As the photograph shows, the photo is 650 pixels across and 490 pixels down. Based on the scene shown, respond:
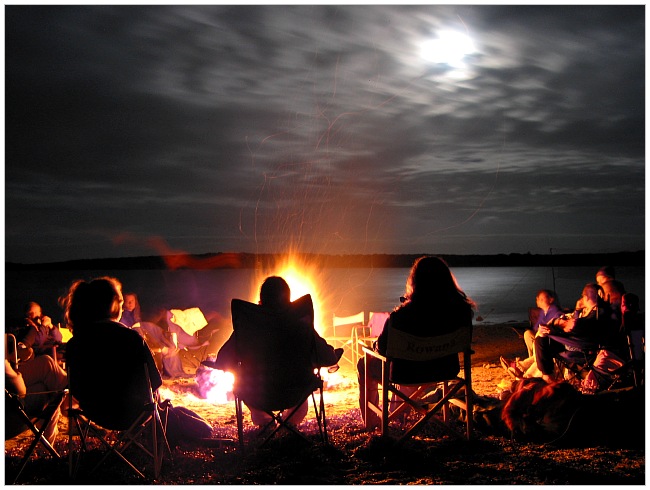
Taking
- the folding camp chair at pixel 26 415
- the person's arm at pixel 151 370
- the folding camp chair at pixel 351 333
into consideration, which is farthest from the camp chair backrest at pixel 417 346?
the folding camp chair at pixel 351 333

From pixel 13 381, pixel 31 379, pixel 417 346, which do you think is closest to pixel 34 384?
pixel 31 379

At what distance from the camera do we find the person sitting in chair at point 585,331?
510 centimetres

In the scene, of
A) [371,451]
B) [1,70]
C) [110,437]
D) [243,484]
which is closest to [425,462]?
[371,451]

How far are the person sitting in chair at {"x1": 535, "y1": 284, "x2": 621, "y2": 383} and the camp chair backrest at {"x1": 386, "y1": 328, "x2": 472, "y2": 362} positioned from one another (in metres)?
1.50

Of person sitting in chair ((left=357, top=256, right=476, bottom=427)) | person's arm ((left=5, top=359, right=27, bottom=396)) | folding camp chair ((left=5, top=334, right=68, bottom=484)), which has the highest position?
person sitting in chair ((left=357, top=256, right=476, bottom=427))

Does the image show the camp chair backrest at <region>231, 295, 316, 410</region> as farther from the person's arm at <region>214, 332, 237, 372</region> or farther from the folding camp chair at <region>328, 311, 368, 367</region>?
the folding camp chair at <region>328, 311, 368, 367</region>

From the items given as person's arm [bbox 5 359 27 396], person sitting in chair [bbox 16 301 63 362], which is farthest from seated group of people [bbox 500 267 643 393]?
person sitting in chair [bbox 16 301 63 362]

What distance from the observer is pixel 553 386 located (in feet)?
13.9

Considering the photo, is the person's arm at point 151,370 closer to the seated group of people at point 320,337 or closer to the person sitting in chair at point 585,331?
the seated group of people at point 320,337

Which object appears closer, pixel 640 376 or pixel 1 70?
pixel 1 70

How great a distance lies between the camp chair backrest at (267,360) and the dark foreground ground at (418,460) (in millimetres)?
306

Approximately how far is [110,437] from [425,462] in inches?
82.3

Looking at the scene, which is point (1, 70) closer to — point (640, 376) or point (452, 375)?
point (452, 375)

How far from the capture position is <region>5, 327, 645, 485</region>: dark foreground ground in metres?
3.46
